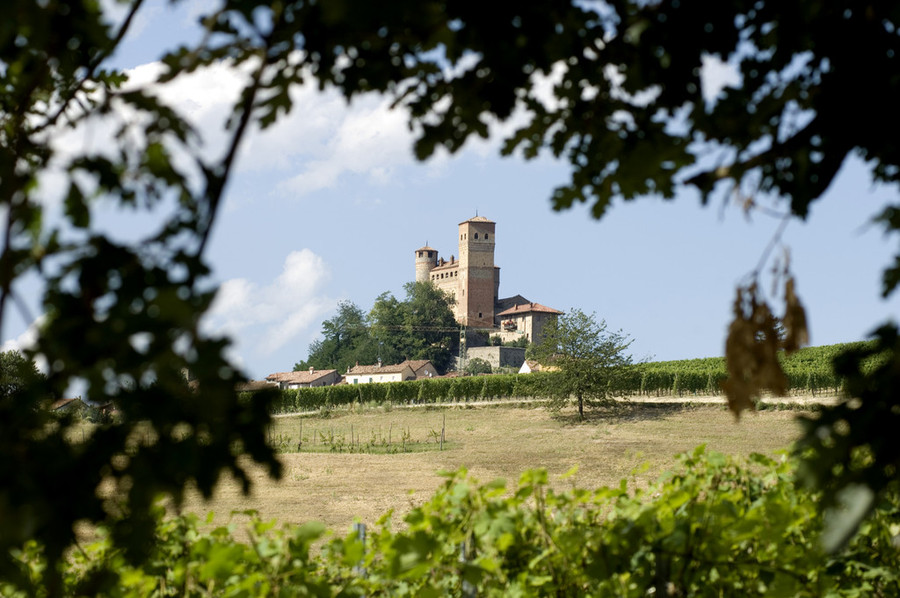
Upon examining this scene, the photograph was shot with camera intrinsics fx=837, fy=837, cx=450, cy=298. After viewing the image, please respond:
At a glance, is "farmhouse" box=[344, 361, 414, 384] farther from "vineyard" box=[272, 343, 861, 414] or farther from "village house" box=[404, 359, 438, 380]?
"vineyard" box=[272, 343, 861, 414]

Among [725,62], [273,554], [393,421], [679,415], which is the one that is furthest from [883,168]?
[393,421]

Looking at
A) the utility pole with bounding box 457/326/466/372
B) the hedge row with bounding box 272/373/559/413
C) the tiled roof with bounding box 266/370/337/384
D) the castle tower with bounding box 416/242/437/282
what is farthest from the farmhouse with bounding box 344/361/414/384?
the castle tower with bounding box 416/242/437/282

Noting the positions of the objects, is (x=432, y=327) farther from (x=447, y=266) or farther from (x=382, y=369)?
(x=382, y=369)

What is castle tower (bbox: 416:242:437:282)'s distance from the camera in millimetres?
103750

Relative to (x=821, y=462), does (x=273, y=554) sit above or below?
below

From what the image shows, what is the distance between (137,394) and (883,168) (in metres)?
1.90

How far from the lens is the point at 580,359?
3847cm

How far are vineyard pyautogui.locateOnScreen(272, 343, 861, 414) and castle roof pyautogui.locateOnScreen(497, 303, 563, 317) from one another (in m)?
36.5

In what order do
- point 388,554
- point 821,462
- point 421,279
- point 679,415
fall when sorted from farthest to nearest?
point 421,279 → point 679,415 → point 388,554 → point 821,462

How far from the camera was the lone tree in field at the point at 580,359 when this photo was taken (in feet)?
124

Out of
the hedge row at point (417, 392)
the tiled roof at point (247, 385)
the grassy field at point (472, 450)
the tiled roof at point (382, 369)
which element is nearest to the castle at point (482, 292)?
the tiled roof at point (382, 369)

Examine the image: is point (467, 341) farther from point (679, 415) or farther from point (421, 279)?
point (679, 415)

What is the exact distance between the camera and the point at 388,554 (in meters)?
1.84

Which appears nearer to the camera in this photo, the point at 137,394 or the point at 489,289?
the point at 137,394
